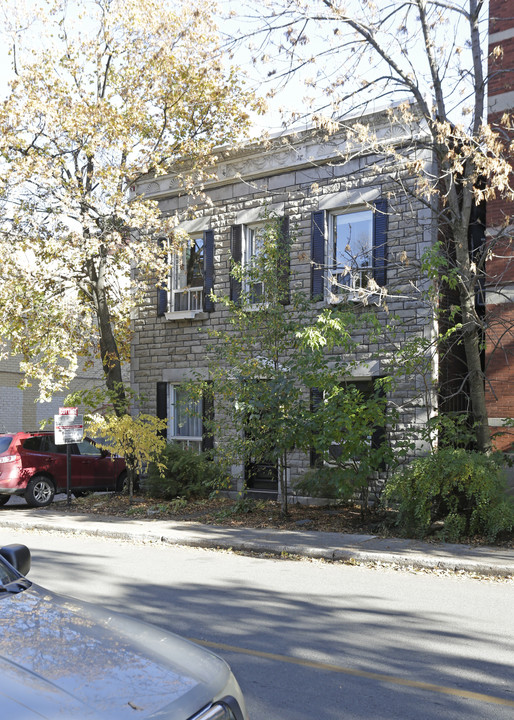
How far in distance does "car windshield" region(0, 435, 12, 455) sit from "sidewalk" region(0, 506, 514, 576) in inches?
102

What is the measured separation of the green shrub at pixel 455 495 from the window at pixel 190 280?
315 inches

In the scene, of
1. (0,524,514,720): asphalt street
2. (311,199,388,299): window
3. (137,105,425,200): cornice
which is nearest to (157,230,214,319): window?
(137,105,425,200): cornice

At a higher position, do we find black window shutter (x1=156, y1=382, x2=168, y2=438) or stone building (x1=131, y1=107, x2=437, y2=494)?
stone building (x1=131, y1=107, x2=437, y2=494)

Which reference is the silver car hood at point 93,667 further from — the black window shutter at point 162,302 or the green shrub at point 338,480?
the black window shutter at point 162,302

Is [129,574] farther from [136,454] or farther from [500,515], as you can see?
A: [136,454]

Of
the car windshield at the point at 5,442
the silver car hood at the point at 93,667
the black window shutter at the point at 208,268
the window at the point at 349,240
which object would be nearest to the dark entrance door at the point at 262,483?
the black window shutter at the point at 208,268

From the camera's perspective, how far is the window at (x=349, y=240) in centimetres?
1504

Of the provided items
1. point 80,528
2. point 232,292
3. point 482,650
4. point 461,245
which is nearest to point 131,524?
point 80,528

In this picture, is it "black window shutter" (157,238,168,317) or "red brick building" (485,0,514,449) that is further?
"black window shutter" (157,238,168,317)

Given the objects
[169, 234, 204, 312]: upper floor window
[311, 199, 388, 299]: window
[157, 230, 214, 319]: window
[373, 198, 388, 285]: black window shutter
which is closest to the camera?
[373, 198, 388, 285]: black window shutter

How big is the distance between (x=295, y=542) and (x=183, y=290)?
28.4ft

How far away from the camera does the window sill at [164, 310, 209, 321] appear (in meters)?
17.7

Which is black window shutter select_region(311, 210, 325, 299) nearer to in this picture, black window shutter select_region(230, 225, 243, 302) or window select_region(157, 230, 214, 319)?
black window shutter select_region(230, 225, 243, 302)

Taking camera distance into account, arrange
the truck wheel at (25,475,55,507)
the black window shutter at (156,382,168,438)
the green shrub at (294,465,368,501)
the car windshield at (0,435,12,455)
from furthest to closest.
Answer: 1. the black window shutter at (156,382,168,438)
2. the truck wheel at (25,475,55,507)
3. the car windshield at (0,435,12,455)
4. the green shrub at (294,465,368,501)
